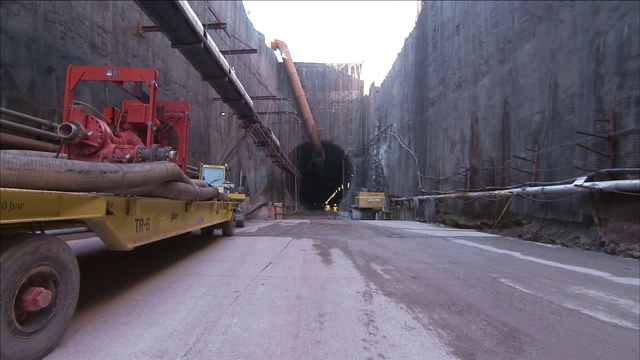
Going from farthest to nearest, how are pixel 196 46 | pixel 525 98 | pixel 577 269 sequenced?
pixel 196 46
pixel 525 98
pixel 577 269

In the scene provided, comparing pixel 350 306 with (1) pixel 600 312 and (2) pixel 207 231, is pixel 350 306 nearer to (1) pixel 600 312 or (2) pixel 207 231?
(1) pixel 600 312

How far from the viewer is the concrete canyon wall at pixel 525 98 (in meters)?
8.15

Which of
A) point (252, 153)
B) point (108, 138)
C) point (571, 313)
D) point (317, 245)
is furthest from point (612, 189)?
point (252, 153)

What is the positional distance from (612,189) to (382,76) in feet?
85.2

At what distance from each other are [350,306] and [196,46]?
9.73 metres

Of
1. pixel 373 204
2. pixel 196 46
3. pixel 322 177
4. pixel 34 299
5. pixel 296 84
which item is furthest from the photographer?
pixel 322 177

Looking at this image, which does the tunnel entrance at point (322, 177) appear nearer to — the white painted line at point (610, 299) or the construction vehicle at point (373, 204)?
the construction vehicle at point (373, 204)

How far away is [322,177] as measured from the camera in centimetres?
4838

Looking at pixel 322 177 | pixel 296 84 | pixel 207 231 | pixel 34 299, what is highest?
pixel 296 84

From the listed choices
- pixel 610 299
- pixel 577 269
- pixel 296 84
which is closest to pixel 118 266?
pixel 610 299

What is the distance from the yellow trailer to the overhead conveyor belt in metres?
7.60

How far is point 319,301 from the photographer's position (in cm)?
462

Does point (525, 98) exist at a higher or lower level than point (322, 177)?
higher

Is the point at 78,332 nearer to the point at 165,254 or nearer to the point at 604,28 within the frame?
the point at 165,254
